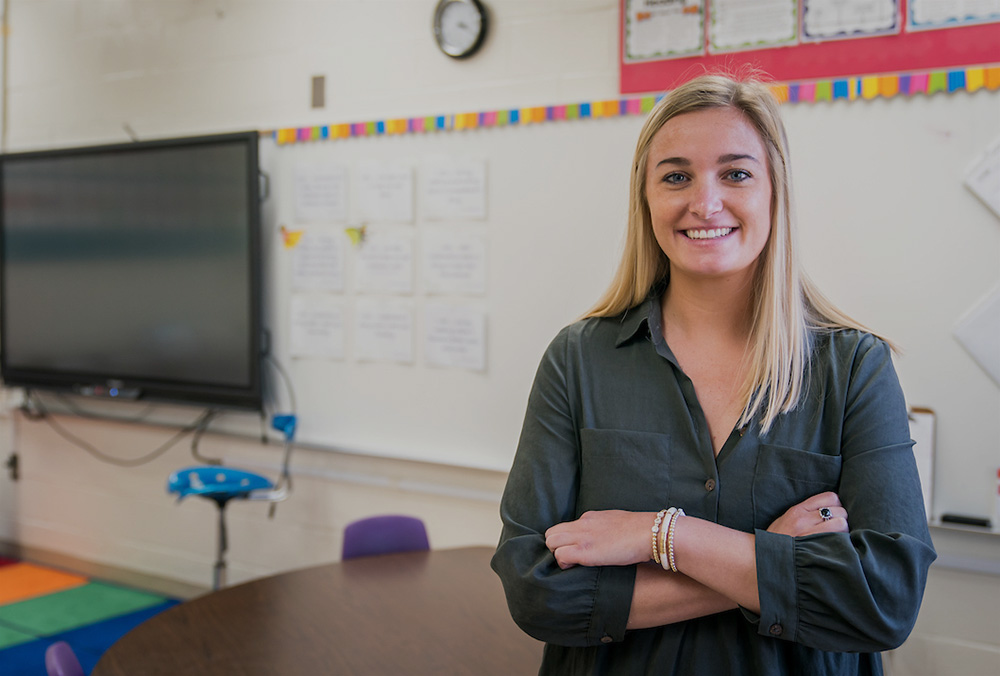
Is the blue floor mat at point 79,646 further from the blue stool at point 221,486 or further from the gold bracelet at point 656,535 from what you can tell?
the gold bracelet at point 656,535

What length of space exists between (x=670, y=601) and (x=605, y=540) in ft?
0.40

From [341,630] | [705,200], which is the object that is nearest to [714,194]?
[705,200]

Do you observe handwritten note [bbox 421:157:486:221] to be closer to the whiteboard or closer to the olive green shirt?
the whiteboard

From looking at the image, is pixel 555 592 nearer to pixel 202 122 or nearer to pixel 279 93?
pixel 279 93

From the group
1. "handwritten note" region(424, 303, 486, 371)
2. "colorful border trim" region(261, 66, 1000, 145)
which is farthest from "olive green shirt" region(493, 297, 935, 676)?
"handwritten note" region(424, 303, 486, 371)

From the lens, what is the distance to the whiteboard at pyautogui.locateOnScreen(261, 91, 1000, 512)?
86.8 inches

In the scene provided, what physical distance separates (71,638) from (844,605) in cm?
336

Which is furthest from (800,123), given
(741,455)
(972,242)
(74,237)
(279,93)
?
(74,237)

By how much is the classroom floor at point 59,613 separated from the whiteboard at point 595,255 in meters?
1.24

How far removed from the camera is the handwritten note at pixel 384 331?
123 inches

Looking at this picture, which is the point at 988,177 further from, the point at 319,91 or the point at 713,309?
the point at 319,91

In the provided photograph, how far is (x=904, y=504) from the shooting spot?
1.09 meters

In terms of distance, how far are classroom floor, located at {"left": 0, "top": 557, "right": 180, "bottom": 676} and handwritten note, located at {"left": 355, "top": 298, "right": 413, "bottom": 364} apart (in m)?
1.60

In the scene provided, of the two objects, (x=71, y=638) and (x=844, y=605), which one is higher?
(x=844, y=605)
